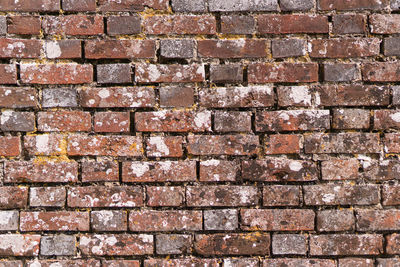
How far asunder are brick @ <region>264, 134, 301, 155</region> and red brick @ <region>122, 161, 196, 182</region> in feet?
1.04

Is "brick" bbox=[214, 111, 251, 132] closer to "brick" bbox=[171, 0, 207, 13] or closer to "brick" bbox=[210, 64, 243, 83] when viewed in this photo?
"brick" bbox=[210, 64, 243, 83]

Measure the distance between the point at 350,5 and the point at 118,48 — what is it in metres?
0.96

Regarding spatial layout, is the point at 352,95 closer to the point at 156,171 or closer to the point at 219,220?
the point at 219,220

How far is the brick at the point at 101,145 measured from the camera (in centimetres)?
152

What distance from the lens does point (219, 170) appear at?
1.53 m

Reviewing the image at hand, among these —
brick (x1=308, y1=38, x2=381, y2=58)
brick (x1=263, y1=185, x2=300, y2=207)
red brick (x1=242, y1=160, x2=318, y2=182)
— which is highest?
brick (x1=308, y1=38, x2=381, y2=58)

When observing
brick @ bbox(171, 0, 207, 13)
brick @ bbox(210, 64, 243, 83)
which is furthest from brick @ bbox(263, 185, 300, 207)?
brick @ bbox(171, 0, 207, 13)

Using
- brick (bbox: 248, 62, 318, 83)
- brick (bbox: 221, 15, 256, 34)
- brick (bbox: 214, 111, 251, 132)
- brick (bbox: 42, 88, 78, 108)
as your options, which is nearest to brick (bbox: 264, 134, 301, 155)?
brick (bbox: 214, 111, 251, 132)

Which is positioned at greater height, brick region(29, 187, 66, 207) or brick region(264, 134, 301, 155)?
brick region(264, 134, 301, 155)

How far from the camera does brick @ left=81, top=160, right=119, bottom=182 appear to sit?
1.53 metres

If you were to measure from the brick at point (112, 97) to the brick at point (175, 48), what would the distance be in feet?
0.61

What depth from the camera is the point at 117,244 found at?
1.52 meters

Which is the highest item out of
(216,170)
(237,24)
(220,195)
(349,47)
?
(237,24)

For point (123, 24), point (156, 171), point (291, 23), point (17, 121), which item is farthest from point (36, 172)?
point (291, 23)
